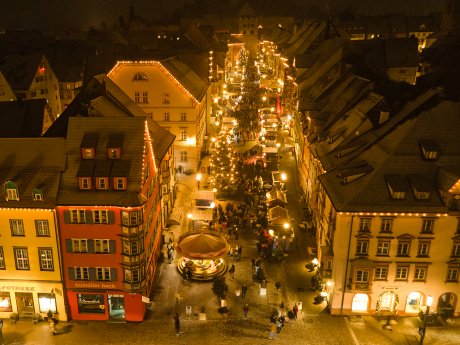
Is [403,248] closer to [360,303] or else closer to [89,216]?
[360,303]

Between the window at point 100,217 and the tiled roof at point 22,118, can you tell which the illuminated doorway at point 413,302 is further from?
the tiled roof at point 22,118

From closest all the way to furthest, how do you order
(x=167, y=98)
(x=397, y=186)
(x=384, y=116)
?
1. (x=397, y=186)
2. (x=384, y=116)
3. (x=167, y=98)

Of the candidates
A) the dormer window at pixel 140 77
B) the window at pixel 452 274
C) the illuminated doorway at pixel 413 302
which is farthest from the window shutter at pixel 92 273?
the dormer window at pixel 140 77

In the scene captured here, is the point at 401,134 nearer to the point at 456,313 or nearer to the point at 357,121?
the point at 357,121

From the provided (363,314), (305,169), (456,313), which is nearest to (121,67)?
(305,169)

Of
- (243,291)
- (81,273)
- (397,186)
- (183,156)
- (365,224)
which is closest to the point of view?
(397,186)

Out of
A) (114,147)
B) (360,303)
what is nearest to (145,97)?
(114,147)

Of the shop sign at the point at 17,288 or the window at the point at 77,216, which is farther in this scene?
the shop sign at the point at 17,288

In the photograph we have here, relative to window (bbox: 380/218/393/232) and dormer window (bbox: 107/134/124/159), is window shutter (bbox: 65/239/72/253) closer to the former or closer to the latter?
dormer window (bbox: 107/134/124/159)
